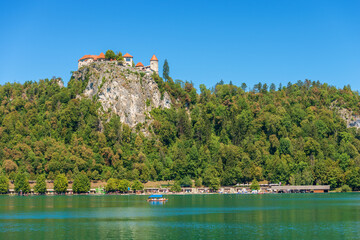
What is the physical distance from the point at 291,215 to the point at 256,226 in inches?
867

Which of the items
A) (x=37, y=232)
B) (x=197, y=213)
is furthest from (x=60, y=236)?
(x=197, y=213)

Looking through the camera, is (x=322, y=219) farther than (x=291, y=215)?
No

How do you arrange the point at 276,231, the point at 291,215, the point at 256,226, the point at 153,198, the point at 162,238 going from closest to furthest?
the point at 162,238, the point at 276,231, the point at 256,226, the point at 291,215, the point at 153,198

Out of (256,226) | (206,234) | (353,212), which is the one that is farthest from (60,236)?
(353,212)

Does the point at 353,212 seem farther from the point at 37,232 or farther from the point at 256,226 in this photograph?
the point at 37,232

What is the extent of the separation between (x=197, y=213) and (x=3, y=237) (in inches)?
1921

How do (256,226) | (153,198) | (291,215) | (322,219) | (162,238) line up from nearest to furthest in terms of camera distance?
1. (162,238)
2. (256,226)
3. (322,219)
4. (291,215)
5. (153,198)

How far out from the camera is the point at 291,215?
104188mm

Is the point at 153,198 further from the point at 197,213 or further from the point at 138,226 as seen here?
the point at 138,226

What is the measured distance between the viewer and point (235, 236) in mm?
73938

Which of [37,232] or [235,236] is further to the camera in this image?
[37,232]

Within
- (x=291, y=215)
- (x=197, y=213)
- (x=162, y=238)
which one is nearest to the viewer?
(x=162, y=238)

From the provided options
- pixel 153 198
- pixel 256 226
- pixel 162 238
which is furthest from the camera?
pixel 153 198

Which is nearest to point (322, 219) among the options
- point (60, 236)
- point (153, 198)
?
point (60, 236)
